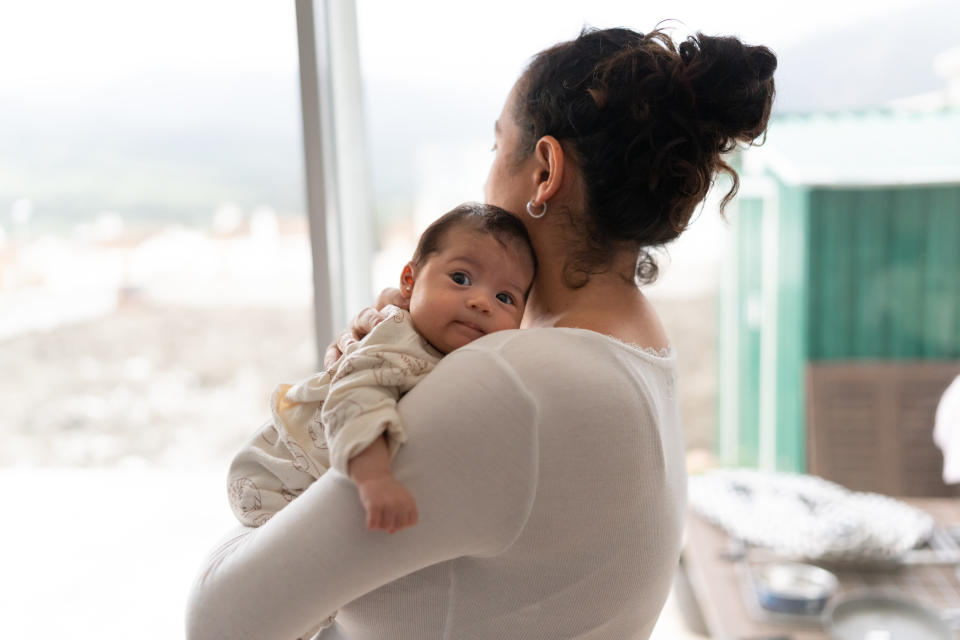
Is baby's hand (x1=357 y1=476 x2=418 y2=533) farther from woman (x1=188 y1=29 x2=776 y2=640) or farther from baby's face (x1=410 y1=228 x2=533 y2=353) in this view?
baby's face (x1=410 y1=228 x2=533 y2=353)

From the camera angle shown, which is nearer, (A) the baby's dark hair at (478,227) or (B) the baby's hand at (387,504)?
(B) the baby's hand at (387,504)

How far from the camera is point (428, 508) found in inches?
25.5

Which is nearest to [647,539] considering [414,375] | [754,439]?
[414,375]

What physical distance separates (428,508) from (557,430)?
0.43 ft

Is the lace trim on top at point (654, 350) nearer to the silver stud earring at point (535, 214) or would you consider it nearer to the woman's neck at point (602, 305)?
the woman's neck at point (602, 305)

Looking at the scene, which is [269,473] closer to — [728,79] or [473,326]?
[473,326]

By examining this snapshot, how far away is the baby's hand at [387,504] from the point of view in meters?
0.62

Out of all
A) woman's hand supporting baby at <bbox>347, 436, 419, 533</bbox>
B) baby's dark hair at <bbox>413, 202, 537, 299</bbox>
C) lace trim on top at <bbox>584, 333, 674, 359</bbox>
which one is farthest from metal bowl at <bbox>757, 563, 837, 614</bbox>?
woman's hand supporting baby at <bbox>347, 436, 419, 533</bbox>

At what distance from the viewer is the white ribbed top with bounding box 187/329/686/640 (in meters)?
0.65

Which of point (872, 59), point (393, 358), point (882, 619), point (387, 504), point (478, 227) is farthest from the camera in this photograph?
point (872, 59)

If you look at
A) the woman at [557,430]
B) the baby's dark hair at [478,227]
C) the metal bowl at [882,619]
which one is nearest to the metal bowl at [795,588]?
the metal bowl at [882,619]

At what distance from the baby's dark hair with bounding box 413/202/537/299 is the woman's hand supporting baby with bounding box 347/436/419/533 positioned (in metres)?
0.28

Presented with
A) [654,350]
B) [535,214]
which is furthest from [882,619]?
[535,214]

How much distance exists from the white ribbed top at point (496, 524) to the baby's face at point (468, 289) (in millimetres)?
91
